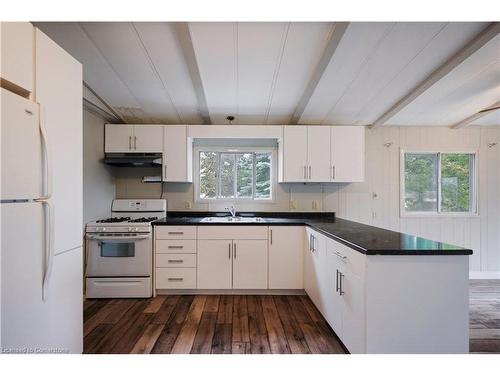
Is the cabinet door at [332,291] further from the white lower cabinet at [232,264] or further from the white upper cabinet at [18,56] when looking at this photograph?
the white upper cabinet at [18,56]

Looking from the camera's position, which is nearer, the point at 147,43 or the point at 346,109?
the point at 147,43

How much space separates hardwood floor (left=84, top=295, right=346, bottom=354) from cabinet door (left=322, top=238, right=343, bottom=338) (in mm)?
143

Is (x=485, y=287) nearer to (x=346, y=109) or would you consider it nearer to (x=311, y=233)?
(x=311, y=233)

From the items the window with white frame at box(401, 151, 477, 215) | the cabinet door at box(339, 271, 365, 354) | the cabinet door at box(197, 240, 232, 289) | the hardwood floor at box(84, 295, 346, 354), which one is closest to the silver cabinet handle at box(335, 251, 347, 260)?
the cabinet door at box(339, 271, 365, 354)

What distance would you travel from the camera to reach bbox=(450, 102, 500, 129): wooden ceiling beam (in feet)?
10.7

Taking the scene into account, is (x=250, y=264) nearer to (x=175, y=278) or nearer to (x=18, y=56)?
(x=175, y=278)

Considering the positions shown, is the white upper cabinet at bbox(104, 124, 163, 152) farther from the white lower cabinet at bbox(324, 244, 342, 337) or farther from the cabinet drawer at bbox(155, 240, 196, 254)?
the white lower cabinet at bbox(324, 244, 342, 337)

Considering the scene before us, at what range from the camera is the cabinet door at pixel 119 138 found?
336 centimetres

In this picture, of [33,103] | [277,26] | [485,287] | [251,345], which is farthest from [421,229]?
[33,103]

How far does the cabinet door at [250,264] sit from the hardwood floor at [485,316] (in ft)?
6.48

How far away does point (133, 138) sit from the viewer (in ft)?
11.1

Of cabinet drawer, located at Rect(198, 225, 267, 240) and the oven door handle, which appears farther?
cabinet drawer, located at Rect(198, 225, 267, 240)

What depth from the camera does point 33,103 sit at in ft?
4.39

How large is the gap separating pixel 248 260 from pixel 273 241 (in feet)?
1.26
